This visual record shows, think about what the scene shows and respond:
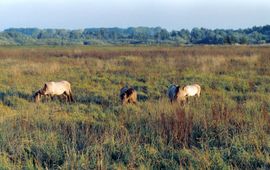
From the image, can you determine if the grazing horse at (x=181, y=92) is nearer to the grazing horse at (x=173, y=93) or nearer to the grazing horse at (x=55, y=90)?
the grazing horse at (x=173, y=93)

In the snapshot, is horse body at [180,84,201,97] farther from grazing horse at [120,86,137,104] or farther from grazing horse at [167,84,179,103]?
grazing horse at [120,86,137,104]

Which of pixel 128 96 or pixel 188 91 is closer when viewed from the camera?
pixel 128 96

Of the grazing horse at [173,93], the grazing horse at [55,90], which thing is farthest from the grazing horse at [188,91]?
the grazing horse at [55,90]

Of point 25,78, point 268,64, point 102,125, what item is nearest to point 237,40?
point 268,64

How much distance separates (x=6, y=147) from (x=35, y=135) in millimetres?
682

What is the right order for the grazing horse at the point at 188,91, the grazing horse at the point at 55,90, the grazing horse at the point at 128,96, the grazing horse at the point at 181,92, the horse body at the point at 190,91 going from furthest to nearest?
the grazing horse at the point at 55,90 → the horse body at the point at 190,91 → the grazing horse at the point at 188,91 → the grazing horse at the point at 181,92 → the grazing horse at the point at 128,96

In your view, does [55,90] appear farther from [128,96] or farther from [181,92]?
[181,92]

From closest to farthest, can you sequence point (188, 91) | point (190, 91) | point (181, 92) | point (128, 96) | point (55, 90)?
point (128, 96)
point (181, 92)
point (188, 91)
point (190, 91)
point (55, 90)

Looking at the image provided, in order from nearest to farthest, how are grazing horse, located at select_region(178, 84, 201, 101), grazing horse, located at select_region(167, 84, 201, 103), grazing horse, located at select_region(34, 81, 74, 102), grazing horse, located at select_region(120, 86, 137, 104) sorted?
1. grazing horse, located at select_region(120, 86, 137, 104)
2. grazing horse, located at select_region(167, 84, 201, 103)
3. grazing horse, located at select_region(178, 84, 201, 101)
4. grazing horse, located at select_region(34, 81, 74, 102)

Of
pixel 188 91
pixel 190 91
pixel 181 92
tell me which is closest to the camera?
pixel 181 92

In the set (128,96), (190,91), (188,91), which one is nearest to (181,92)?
(188,91)

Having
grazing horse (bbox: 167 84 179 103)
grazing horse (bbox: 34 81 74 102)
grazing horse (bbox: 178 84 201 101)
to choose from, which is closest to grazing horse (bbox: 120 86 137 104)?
grazing horse (bbox: 167 84 179 103)

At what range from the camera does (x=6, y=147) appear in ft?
23.1

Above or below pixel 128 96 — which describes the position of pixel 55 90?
below
